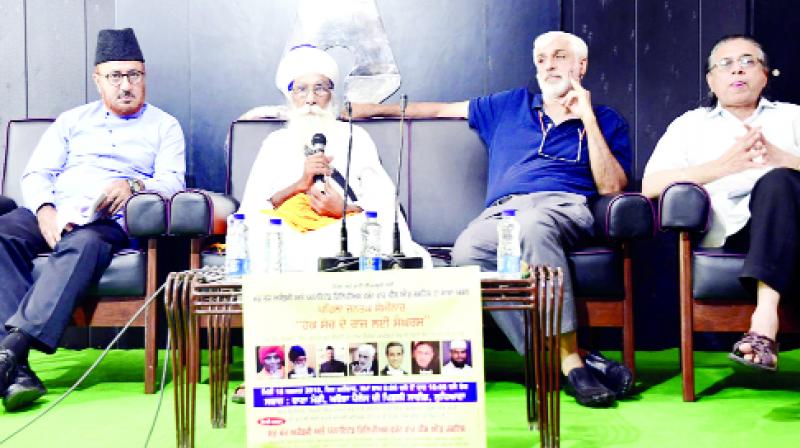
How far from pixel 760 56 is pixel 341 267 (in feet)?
6.58

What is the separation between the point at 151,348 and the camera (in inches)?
117

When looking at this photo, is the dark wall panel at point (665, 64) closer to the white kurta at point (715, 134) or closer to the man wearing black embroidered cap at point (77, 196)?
the white kurta at point (715, 134)

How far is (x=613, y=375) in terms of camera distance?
2785 millimetres

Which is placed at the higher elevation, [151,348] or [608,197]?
[608,197]

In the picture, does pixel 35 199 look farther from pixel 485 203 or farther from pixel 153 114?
pixel 485 203

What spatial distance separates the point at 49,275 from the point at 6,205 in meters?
0.72

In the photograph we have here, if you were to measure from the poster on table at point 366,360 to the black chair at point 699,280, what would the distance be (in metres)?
1.24

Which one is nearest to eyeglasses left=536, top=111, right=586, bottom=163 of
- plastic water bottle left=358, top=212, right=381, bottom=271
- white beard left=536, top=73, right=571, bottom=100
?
white beard left=536, top=73, right=571, bottom=100

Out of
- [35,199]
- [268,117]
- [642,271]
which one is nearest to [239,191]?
[268,117]

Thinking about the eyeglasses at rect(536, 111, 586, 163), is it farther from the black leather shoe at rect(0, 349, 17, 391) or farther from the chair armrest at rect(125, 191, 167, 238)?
the black leather shoe at rect(0, 349, 17, 391)

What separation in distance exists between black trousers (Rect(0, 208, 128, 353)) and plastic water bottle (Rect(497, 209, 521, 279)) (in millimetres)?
1541

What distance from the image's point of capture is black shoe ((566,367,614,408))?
2582 millimetres

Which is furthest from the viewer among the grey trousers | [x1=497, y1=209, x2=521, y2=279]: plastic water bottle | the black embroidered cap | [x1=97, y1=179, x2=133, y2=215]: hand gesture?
the black embroidered cap

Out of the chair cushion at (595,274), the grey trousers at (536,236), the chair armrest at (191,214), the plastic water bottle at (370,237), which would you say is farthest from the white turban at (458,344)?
the chair armrest at (191,214)
